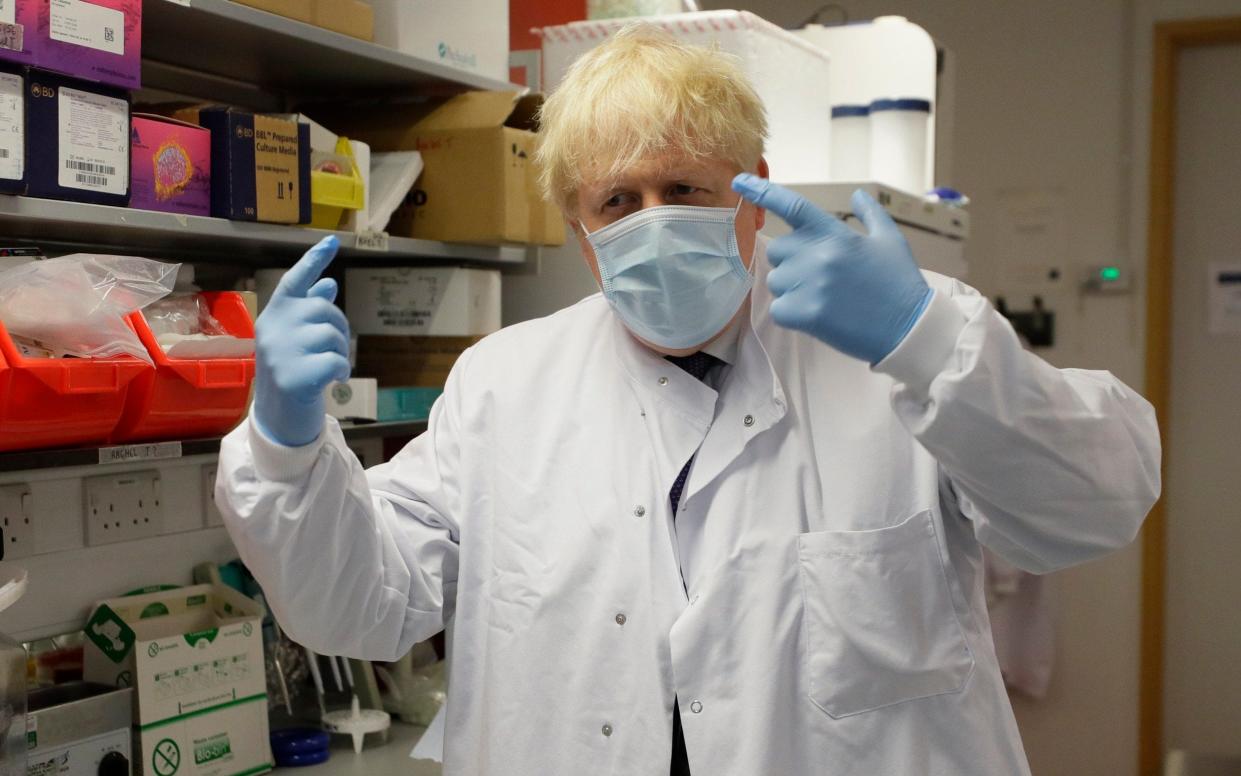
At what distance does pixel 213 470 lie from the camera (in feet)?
7.20

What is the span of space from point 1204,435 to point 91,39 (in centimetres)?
358

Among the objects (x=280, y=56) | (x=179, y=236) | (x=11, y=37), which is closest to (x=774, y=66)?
(x=280, y=56)

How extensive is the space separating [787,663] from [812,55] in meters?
1.49

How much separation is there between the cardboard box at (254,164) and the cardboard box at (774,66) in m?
0.72

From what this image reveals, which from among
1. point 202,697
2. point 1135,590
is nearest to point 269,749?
point 202,697

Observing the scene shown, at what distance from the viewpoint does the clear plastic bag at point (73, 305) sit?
1450 mm

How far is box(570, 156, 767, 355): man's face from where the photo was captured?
1341 millimetres

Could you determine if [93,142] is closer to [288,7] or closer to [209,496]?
[288,7]

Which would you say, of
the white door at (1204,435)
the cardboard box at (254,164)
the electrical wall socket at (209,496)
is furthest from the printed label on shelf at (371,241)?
the white door at (1204,435)

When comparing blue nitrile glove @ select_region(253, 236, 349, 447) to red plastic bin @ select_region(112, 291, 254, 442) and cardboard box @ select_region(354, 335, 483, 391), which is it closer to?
red plastic bin @ select_region(112, 291, 254, 442)

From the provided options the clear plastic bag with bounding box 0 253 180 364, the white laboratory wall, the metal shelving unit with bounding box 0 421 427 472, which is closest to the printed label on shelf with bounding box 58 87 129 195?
the clear plastic bag with bounding box 0 253 180 364

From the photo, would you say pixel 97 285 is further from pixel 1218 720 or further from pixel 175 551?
pixel 1218 720

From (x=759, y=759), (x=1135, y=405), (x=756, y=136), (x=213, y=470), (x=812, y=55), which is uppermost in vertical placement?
(x=812, y=55)

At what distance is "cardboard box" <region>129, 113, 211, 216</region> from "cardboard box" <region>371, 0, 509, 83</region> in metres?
0.44
